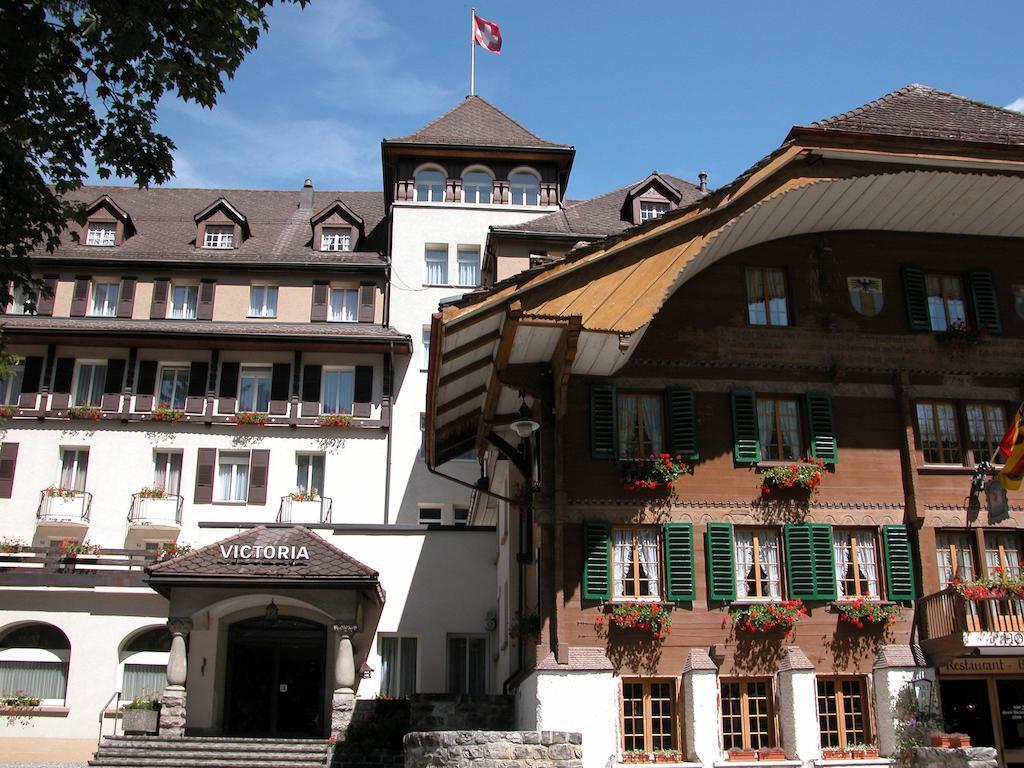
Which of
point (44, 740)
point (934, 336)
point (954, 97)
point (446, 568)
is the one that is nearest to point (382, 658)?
point (446, 568)

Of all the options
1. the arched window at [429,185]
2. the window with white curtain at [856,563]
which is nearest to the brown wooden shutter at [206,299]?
the arched window at [429,185]

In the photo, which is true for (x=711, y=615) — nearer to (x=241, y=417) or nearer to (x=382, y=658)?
(x=382, y=658)

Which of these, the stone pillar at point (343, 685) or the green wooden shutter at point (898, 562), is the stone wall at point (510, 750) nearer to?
the green wooden shutter at point (898, 562)

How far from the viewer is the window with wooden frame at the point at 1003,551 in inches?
829

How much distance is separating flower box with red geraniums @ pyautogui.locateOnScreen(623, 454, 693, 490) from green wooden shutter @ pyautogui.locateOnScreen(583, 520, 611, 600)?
3.01 feet

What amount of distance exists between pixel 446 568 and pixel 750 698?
1226 centimetres

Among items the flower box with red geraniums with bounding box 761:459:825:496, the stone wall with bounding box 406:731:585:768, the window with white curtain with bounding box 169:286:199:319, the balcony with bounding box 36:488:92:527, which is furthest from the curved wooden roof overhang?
the window with white curtain with bounding box 169:286:199:319

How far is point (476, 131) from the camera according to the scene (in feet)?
138

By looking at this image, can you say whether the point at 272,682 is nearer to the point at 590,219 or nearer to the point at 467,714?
the point at 467,714

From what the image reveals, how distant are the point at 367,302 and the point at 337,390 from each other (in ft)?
11.7

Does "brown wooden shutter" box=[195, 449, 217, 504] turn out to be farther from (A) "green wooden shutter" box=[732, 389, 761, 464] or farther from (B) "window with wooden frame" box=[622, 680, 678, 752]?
(A) "green wooden shutter" box=[732, 389, 761, 464]

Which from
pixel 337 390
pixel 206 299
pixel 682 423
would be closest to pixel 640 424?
pixel 682 423

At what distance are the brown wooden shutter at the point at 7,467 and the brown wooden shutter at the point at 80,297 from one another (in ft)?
17.0

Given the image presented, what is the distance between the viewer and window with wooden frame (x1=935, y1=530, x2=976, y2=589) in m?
20.9
